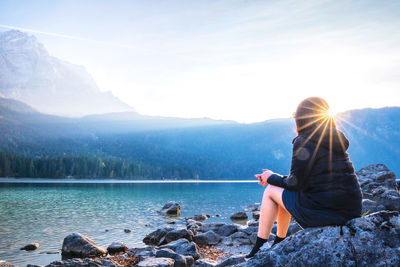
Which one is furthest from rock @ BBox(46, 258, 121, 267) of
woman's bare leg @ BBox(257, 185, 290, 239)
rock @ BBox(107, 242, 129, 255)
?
woman's bare leg @ BBox(257, 185, 290, 239)

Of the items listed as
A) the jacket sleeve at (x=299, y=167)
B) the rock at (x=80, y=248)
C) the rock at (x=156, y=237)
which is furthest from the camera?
the rock at (x=156, y=237)

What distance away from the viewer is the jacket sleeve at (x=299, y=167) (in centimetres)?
449

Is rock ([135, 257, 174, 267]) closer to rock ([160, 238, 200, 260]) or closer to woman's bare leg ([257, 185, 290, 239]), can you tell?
rock ([160, 238, 200, 260])

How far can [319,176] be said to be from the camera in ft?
14.5

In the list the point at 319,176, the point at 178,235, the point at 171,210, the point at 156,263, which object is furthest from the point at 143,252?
the point at 171,210

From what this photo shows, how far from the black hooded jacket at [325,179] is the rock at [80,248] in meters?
11.2

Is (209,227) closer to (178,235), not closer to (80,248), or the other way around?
(178,235)

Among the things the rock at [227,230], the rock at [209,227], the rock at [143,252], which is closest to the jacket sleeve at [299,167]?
the rock at [143,252]

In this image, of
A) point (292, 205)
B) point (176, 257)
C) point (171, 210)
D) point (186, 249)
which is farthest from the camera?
point (171, 210)

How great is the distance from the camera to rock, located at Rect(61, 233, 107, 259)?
43.9ft

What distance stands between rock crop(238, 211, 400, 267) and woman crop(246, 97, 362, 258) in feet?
0.57

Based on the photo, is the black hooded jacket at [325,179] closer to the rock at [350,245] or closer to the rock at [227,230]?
the rock at [350,245]

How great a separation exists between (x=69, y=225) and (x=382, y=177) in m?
23.1

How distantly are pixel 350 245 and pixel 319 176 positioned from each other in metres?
0.95
